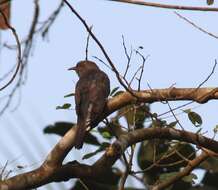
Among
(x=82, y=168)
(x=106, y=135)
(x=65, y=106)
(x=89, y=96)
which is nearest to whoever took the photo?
(x=82, y=168)

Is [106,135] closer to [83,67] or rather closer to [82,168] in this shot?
[82,168]

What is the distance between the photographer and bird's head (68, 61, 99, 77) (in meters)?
7.72

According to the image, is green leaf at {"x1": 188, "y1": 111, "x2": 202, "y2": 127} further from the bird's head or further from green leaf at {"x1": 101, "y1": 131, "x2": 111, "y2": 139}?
the bird's head

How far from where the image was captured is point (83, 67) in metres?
8.09

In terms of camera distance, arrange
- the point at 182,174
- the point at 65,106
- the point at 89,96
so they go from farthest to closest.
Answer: the point at 89,96, the point at 65,106, the point at 182,174

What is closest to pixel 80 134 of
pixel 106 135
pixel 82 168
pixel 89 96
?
pixel 106 135

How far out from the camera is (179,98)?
5.08 metres

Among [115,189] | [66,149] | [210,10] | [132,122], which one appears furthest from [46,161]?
[115,189]

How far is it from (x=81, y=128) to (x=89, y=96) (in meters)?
1.37

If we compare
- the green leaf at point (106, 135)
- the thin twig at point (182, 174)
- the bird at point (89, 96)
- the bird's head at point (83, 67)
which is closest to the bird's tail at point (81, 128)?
the bird at point (89, 96)

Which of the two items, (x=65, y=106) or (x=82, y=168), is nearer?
(x=82, y=168)

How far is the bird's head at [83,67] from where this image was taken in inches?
304

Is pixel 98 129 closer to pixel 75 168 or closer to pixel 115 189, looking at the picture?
pixel 115 189

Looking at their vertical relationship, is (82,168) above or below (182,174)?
above
